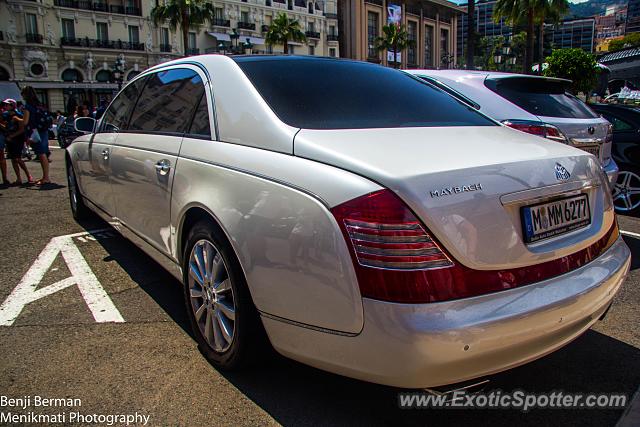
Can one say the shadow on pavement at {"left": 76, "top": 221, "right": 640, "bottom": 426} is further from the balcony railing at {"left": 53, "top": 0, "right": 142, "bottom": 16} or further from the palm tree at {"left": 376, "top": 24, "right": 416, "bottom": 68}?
the palm tree at {"left": 376, "top": 24, "right": 416, "bottom": 68}

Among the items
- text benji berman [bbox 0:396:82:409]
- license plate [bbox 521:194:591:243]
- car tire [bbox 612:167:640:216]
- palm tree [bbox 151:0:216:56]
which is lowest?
text benji berman [bbox 0:396:82:409]

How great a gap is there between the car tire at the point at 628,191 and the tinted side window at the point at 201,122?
18.1ft

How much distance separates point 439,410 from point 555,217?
0.98m

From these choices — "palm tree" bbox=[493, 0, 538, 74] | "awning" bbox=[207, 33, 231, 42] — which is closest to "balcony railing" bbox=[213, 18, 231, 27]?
"awning" bbox=[207, 33, 231, 42]

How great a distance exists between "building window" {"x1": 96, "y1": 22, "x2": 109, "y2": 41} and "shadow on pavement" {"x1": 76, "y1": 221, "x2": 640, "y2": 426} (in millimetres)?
Answer: 51550

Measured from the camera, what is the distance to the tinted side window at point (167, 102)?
2927 mm

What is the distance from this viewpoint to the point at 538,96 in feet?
16.6

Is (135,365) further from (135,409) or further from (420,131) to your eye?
(420,131)

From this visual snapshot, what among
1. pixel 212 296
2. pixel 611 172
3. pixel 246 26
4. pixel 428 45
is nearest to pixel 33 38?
pixel 246 26

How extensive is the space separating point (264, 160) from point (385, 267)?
30.3 inches

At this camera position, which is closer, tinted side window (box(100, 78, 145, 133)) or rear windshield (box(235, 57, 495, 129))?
rear windshield (box(235, 57, 495, 129))

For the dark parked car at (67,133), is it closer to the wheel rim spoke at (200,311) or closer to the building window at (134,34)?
the wheel rim spoke at (200,311)

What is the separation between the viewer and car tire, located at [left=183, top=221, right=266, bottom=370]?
221cm

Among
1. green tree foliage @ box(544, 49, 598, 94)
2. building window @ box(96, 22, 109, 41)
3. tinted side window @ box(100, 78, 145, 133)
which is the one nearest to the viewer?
tinted side window @ box(100, 78, 145, 133)
